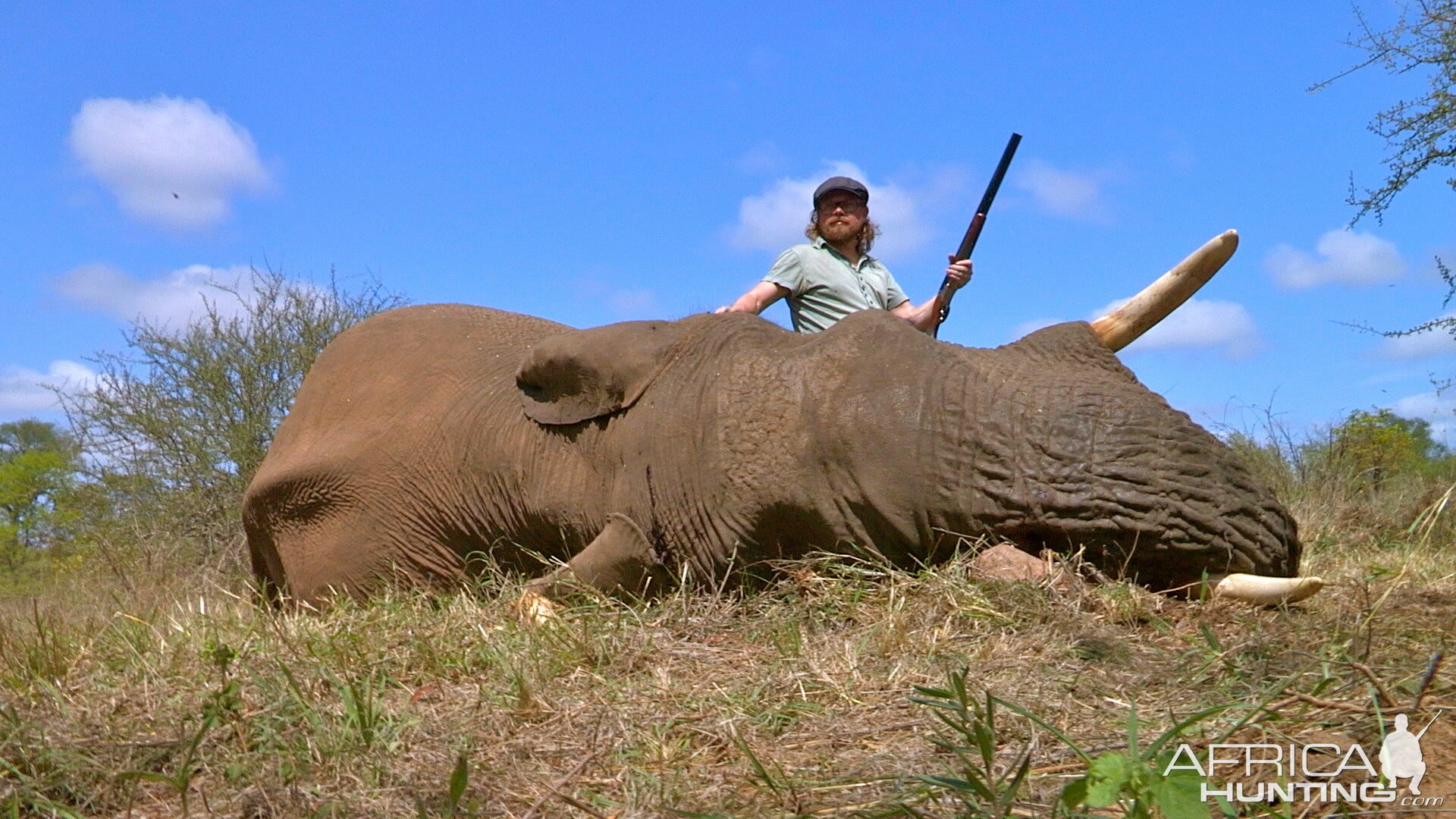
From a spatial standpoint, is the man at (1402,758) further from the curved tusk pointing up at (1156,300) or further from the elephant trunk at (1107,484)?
the curved tusk pointing up at (1156,300)

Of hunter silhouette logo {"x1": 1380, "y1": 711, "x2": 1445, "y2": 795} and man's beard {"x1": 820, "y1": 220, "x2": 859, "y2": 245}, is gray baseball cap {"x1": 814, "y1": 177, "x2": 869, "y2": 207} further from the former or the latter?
hunter silhouette logo {"x1": 1380, "y1": 711, "x2": 1445, "y2": 795}

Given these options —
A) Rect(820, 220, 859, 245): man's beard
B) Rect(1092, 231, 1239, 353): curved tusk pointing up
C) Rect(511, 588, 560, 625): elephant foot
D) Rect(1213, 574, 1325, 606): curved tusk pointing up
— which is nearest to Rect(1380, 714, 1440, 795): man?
Rect(1213, 574, 1325, 606): curved tusk pointing up

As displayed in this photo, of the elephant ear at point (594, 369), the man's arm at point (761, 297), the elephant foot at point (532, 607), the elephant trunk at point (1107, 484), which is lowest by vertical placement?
the elephant foot at point (532, 607)

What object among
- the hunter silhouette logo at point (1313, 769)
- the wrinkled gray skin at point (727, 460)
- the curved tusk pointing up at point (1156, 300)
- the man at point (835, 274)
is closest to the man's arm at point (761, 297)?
the man at point (835, 274)

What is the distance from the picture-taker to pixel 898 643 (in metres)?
3.67

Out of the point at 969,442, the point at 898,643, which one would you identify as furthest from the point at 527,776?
the point at 969,442

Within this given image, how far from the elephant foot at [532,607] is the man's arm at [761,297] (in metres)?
2.10

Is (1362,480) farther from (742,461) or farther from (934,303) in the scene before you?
(742,461)

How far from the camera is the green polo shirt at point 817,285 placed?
6.33 metres

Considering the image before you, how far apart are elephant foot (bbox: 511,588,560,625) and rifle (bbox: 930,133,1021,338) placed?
110 inches

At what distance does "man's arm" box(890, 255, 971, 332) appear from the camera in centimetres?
644

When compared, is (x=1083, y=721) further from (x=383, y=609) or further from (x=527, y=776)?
(x=383, y=609)

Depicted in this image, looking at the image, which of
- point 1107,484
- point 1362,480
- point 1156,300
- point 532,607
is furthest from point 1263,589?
point 1362,480

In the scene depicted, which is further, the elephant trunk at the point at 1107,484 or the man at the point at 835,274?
the man at the point at 835,274
